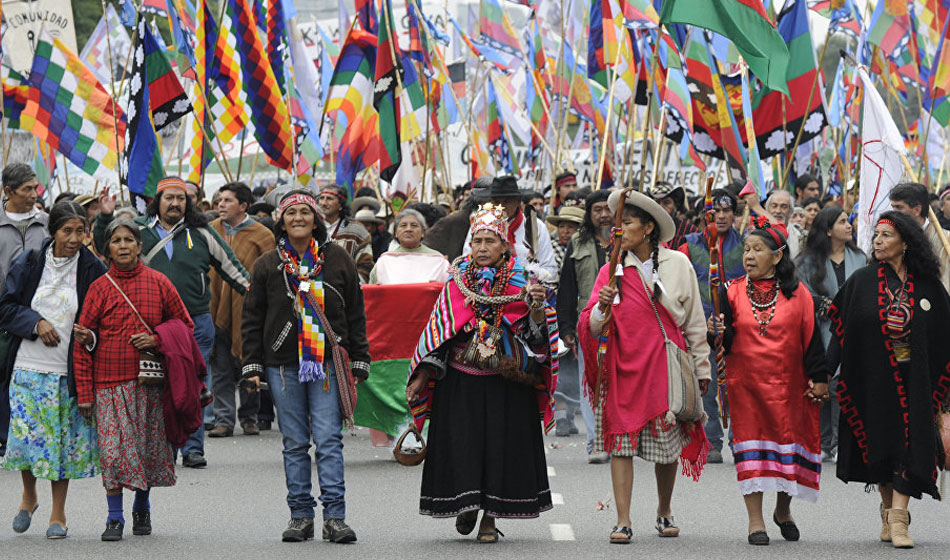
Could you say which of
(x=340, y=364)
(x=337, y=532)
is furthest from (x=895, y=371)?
(x=337, y=532)

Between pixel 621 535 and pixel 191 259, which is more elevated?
pixel 191 259

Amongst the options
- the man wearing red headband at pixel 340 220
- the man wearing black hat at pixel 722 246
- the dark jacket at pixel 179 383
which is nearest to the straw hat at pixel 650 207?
the dark jacket at pixel 179 383

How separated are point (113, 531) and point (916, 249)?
4585 mm

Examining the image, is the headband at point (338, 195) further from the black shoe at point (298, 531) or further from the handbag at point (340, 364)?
the black shoe at point (298, 531)

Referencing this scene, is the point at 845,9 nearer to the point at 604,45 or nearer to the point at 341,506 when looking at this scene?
the point at 604,45

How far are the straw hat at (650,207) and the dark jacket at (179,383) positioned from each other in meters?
2.48

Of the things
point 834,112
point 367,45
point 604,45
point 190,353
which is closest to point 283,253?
point 190,353

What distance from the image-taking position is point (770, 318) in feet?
29.1

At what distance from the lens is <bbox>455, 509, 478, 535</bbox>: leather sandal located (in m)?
8.62

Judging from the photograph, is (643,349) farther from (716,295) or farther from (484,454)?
(484,454)

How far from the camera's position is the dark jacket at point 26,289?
899 cm

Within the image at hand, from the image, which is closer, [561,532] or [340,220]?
[561,532]

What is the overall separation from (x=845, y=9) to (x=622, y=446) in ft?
39.1

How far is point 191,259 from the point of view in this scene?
38.4 ft
